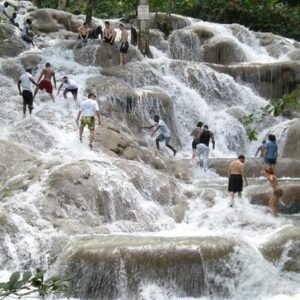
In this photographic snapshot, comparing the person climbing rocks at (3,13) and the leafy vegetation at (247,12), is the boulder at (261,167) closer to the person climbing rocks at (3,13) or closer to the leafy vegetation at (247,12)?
the person climbing rocks at (3,13)

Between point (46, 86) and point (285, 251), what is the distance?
9899mm

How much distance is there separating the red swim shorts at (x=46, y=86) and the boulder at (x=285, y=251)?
9472mm

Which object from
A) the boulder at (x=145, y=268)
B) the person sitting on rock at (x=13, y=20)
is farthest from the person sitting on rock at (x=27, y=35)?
the boulder at (x=145, y=268)

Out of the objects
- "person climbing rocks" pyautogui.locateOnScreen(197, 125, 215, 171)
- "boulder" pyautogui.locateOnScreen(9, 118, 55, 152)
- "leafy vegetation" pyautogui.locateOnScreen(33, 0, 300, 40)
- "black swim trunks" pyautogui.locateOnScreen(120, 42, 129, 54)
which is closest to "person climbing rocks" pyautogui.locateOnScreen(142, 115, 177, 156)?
"person climbing rocks" pyautogui.locateOnScreen(197, 125, 215, 171)

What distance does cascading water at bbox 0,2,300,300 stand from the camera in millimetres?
8984

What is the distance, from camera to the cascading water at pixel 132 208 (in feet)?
29.5

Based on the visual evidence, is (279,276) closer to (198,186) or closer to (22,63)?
(198,186)

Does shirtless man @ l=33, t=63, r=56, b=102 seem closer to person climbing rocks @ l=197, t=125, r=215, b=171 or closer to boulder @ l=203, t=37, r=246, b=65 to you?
person climbing rocks @ l=197, t=125, r=215, b=171

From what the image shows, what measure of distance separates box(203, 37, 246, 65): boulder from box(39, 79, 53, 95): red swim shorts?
9.45 metres

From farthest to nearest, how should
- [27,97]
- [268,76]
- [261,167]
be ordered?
[268,76] → [27,97] → [261,167]

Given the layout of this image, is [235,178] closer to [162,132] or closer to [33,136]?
[162,132]

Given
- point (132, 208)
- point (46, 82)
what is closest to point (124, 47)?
point (46, 82)

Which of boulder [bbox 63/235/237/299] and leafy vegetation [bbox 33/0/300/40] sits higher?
leafy vegetation [bbox 33/0/300/40]

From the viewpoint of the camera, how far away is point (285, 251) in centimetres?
927
